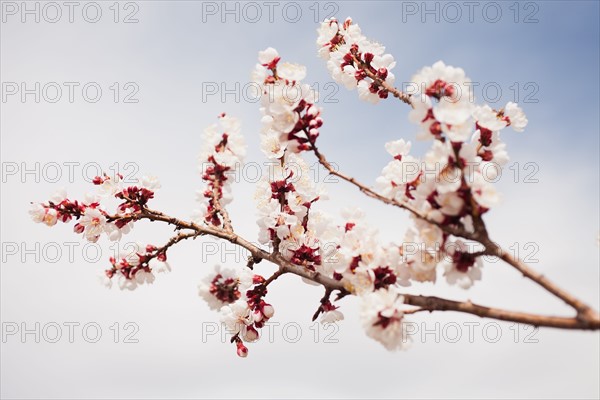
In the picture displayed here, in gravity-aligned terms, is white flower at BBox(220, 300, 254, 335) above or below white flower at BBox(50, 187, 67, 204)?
below

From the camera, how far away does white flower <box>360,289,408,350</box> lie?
2.91 m

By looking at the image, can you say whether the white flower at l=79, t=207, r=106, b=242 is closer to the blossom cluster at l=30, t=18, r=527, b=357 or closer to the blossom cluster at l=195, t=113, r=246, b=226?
the blossom cluster at l=30, t=18, r=527, b=357

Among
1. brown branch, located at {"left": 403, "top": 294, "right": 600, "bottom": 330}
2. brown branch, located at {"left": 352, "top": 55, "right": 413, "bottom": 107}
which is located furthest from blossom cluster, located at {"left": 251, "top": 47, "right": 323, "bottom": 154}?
brown branch, located at {"left": 352, "top": 55, "right": 413, "bottom": 107}

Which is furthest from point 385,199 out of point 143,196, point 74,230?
point 74,230

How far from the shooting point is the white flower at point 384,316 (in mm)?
2912

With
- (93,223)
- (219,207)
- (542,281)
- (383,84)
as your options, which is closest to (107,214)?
(93,223)

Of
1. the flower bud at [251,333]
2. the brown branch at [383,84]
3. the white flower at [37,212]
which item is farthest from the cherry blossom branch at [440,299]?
the brown branch at [383,84]

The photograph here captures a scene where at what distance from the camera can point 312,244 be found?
4121mm

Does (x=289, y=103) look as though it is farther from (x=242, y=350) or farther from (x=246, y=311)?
(x=242, y=350)

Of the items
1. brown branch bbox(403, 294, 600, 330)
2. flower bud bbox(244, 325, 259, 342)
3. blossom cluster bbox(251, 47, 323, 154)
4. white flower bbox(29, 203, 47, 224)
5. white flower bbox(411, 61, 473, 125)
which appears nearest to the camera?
brown branch bbox(403, 294, 600, 330)

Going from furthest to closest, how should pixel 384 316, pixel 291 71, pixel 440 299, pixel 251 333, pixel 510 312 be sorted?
1. pixel 251 333
2. pixel 291 71
3. pixel 440 299
4. pixel 384 316
5. pixel 510 312

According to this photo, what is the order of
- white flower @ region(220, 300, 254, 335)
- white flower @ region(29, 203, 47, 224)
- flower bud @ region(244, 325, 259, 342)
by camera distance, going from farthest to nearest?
1. white flower @ region(29, 203, 47, 224)
2. flower bud @ region(244, 325, 259, 342)
3. white flower @ region(220, 300, 254, 335)

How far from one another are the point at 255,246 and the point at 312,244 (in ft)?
1.42

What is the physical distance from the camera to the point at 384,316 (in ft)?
9.72
